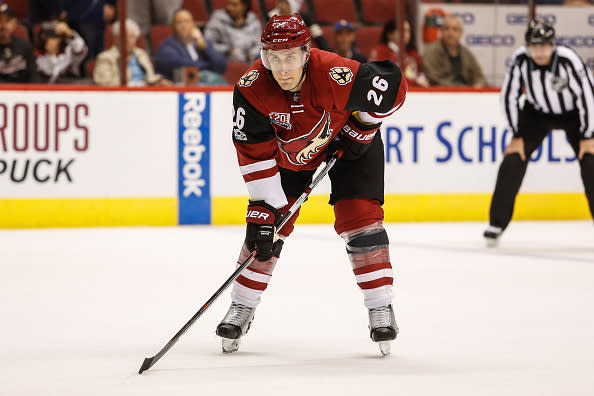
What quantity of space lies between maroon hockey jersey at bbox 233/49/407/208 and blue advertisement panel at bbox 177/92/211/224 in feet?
12.0

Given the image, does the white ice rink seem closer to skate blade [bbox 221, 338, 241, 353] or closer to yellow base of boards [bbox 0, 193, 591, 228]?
skate blade [bbox 221, 338, 241, 353]

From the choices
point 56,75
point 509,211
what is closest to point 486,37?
point 509,211

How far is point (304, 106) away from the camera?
8.71 ft

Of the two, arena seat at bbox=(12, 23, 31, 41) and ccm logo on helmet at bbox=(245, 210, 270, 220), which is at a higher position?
arena seat at bbox=(12, 23, 31, 41)

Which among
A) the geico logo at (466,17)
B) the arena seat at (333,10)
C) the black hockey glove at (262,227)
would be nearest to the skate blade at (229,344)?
the black hockey glove at (262,227)

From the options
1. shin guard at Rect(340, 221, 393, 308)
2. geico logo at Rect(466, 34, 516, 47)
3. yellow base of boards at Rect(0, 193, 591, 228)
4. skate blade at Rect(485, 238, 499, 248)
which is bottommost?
yellow base of boards at Rect(0, 193, 591, 228)

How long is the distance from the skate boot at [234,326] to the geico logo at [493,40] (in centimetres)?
444

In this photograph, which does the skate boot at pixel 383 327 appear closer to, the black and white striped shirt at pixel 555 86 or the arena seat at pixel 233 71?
the black and white striped shirt at pixel 555 86

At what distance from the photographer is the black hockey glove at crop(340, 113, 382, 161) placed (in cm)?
280

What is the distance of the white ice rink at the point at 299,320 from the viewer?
247 cm

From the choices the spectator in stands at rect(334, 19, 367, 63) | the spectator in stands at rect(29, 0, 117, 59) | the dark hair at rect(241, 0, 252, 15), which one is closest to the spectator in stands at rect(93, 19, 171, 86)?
the spectator in stands at rect(29, 0, 117, 59)

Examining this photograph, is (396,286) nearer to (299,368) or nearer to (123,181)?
(299,368)

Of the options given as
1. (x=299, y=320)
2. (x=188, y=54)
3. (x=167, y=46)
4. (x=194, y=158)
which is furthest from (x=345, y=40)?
(x=299, y=320)

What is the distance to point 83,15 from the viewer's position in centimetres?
669
